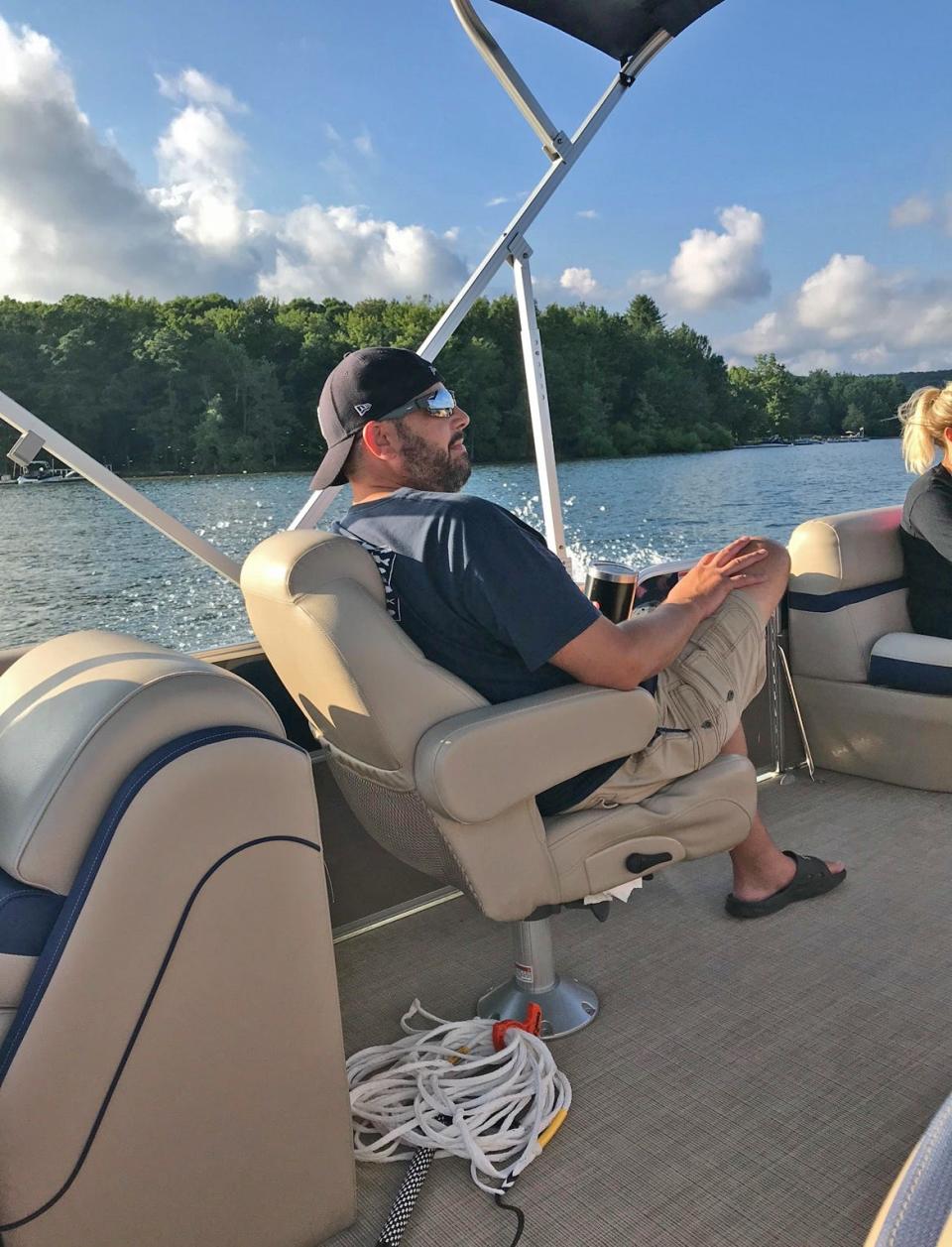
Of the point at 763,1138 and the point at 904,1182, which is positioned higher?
the point at 904,1182

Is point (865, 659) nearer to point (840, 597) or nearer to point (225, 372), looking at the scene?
point (840, 597)

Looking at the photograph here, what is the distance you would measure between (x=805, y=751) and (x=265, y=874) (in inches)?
87.8

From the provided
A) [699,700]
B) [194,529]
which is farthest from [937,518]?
[194,529]

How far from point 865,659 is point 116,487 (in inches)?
80.9

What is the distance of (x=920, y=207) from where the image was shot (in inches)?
863

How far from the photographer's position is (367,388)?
1665 millimetres

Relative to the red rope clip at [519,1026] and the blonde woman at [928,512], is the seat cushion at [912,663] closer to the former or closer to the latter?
the blonde woman at [928,512]

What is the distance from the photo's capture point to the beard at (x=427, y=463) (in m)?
1.69

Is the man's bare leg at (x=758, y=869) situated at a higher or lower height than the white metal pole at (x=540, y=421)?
lower

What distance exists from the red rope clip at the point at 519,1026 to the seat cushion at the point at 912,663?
1569 millimetres

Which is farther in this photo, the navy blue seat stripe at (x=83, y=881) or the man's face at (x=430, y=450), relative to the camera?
the man's face at (x=430, y=450)

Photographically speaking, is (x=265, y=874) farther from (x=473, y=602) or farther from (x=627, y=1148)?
(x=627, y=1148)

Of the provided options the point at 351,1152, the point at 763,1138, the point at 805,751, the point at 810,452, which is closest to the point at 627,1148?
the point at 763,1138

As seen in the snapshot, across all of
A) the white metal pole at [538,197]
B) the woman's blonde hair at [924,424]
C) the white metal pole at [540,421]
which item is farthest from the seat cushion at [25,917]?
the woman's blonde hair at [924,424]
